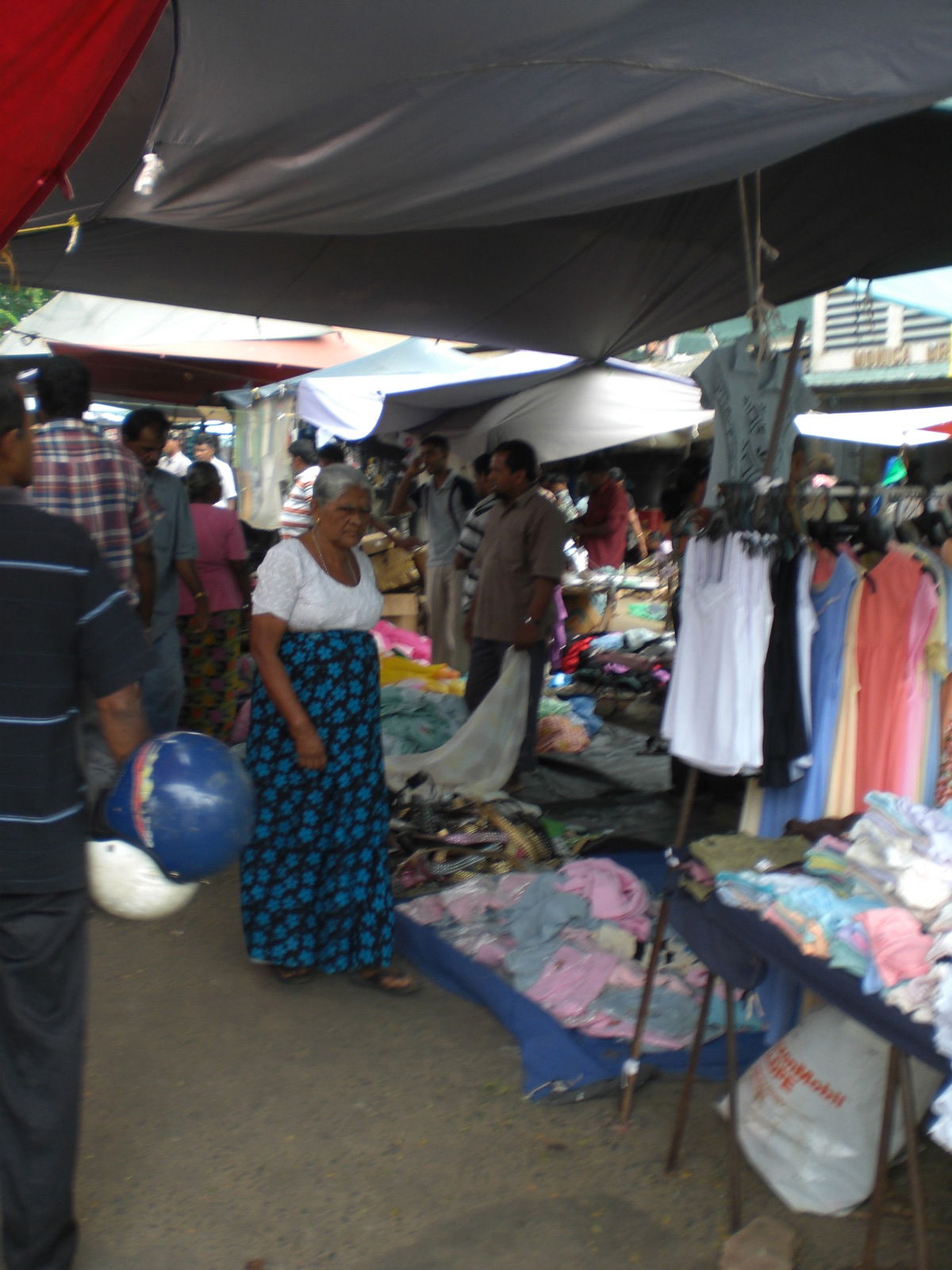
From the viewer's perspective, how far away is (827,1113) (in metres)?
2.67

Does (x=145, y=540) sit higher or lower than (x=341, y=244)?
lower

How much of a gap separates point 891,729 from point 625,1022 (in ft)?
4.13

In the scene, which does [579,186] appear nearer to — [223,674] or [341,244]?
[341,244]

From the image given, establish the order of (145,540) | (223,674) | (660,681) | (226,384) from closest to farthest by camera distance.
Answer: (145,540) < (223,674) < (660,681) < (226,384)

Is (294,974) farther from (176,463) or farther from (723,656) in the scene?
(176,463)

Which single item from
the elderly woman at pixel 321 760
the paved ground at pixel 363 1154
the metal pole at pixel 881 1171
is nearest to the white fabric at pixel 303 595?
the elderly woman at pixel 321 760

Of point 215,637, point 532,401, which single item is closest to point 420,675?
point 215,637

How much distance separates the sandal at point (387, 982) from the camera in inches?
155

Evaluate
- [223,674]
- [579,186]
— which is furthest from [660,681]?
[579,186]

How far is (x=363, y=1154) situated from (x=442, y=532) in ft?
18.5

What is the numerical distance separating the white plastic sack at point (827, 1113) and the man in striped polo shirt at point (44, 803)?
168cm

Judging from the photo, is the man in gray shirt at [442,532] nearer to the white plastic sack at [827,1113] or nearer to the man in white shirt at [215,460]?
the man in white shirt at [215,460]

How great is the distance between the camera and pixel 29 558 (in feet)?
6.86

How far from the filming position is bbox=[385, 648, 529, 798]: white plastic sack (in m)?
5.85
